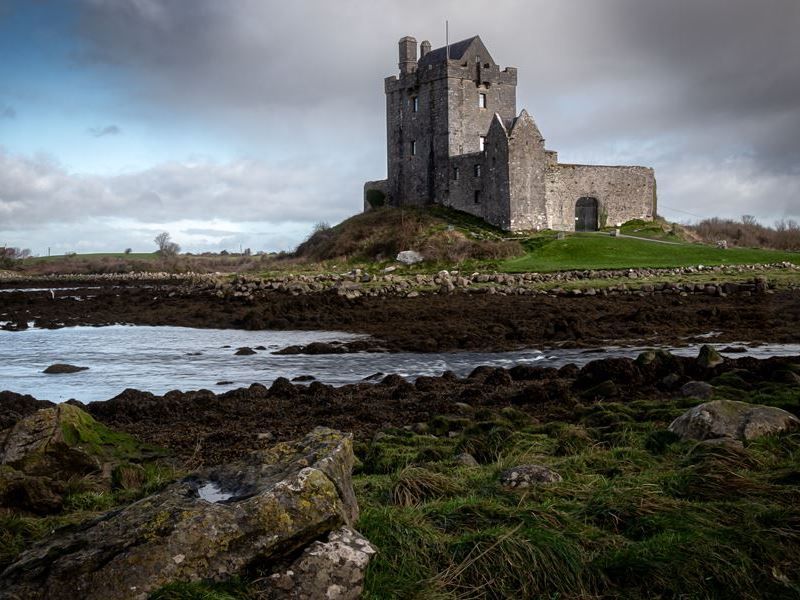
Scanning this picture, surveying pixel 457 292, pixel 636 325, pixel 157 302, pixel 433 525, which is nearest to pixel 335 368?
pixel 636 325

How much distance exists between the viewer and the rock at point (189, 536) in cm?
403

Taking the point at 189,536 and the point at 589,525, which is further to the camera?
the point at 589,525

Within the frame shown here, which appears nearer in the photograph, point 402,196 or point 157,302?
point 157,302

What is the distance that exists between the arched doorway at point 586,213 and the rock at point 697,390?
46166 mm

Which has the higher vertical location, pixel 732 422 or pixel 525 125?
pixel 525 125

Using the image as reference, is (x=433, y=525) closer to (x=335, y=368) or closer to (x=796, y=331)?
(x=335, y=368)

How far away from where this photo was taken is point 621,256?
4353cm

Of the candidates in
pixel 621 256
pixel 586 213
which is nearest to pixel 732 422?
pixel 621 256

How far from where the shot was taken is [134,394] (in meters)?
13.0

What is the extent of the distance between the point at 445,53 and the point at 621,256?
24.0 metres

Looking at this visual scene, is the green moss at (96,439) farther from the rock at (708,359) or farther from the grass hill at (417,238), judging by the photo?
the grass hill at (417,238)

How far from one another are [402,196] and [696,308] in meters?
38.2

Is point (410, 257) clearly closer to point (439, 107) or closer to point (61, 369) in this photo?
point (439, 107)

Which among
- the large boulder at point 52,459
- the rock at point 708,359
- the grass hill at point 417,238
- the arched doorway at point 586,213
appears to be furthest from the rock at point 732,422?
the arched doorway at point 586,213
